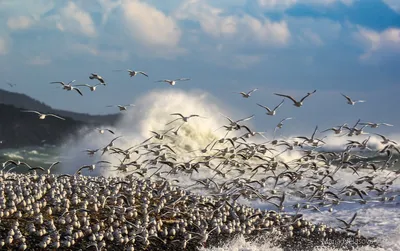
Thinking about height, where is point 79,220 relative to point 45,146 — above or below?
below

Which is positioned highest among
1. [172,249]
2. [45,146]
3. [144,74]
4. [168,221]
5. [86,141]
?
[45,146]

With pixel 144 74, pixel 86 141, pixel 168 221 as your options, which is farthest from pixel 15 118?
pixel 168 221

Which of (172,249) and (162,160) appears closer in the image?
(172,249)

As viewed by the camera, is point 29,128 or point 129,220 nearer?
point 129,220

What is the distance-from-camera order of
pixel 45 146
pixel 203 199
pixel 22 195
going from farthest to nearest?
pixel 45 146 → pixel 203 199 → pixel 22 195

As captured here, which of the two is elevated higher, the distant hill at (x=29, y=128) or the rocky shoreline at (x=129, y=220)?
the distant hill at (x=29, y=128)

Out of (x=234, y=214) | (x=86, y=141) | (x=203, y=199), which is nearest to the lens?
(x=234, y=214)

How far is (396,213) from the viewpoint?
112 feet

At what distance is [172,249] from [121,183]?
22.0ft

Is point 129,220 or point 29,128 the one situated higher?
point 29,128

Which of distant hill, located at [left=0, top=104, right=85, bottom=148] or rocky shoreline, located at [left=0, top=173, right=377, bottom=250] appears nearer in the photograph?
rocky shoreline, located at [left=0, top=173, right=377, bottom=250]

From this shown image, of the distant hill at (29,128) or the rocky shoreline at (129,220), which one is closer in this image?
the rocky shoreline at (129,220)

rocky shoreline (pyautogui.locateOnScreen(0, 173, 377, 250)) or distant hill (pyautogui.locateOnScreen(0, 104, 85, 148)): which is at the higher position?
distant hill (pyautogui.locateOnScreen(0, 104, 85, 148))

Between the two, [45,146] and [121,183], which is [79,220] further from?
[45,146]
